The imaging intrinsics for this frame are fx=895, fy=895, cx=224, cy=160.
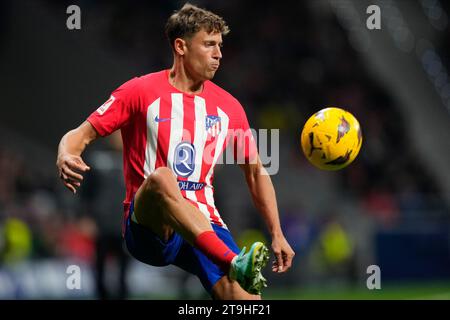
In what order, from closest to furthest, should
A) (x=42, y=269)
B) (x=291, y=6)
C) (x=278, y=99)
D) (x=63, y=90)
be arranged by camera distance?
1. (x=42, y=269)
2. (x=63, y=90)
3. (x=278, y=99)
4. (x=291, y=6)

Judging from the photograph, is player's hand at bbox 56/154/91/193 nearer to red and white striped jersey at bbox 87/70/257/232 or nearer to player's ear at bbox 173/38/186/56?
red and white striped jersey at bbox 87/70/257/232

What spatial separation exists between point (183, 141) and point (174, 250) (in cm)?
70

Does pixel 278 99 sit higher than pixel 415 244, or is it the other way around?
pixel 278 99

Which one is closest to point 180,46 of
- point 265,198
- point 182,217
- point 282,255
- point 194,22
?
point 194,22

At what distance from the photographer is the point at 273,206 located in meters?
A: 5.95

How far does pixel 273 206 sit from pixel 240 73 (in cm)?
1099

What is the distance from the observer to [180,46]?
19.4 ft

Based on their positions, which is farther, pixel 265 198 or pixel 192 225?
pixel 265 198

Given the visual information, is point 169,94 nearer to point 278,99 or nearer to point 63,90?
point 63,90

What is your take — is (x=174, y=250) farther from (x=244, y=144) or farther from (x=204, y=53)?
(x=204, y=53)

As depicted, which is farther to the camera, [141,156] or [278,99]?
[278,99]

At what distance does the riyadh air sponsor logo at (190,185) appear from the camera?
5.73 m
